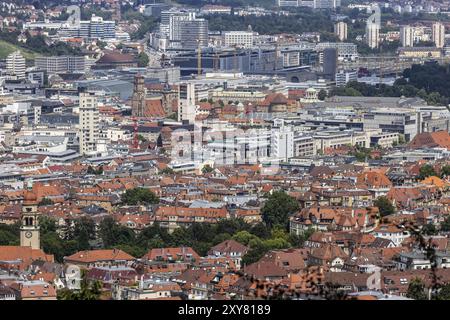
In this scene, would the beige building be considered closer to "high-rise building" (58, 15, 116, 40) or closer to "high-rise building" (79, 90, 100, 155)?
"high-rise building" (58, 15, 116, 40)

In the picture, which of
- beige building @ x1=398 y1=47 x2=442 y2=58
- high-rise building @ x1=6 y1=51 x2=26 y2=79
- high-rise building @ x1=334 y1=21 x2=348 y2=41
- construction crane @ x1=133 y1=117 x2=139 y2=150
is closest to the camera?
construction crane @ x1=133 y1=117 x2=139 y2=150

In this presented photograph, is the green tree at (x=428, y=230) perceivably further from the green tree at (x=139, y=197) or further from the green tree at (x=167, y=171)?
the green tree at (x=167, y=171)

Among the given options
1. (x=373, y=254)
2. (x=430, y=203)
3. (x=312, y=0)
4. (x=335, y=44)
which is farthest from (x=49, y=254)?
(x=312, y=0)

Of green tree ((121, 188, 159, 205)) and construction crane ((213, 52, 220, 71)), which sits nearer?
green tree ((121, 188, 159, 205))

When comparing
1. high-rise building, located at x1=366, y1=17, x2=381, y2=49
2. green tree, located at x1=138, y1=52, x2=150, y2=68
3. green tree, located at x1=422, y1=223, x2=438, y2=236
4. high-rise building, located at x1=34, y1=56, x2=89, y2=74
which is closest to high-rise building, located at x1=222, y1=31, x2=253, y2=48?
high-rise building, located at x1=366, y1=17, x2=381, y2=49

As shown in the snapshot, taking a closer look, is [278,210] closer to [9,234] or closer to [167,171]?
[9,234]
